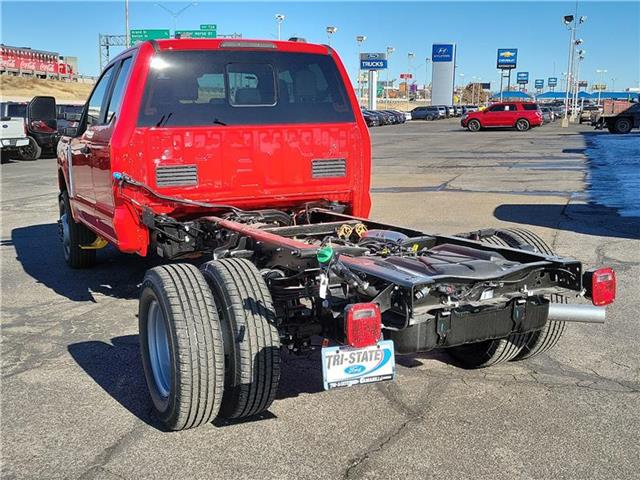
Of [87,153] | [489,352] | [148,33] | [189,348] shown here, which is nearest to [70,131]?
[87,153]

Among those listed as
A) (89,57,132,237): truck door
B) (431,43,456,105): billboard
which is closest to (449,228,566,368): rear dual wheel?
(89,57,132,237): truck door

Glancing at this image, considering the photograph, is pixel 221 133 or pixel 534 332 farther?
pixel 221 133

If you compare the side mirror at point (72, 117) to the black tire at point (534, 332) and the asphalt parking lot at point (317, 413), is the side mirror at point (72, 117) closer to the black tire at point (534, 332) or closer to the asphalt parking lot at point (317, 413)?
the asphalt parking lot at point (317, 413)

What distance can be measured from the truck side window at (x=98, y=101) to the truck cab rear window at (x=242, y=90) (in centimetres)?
106

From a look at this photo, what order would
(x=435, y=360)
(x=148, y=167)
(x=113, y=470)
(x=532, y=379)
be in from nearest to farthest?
(x=113, y=470), (x=532, y=379), (x=435, y=360), (x=148, y=167)

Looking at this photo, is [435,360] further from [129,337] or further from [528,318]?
[129,337]

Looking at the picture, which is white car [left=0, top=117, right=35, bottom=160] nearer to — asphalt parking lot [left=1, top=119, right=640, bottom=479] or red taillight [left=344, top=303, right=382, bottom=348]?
asphalt parking lot [left=1, top=119, right=640, bottom=479]

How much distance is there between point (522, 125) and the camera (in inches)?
1763

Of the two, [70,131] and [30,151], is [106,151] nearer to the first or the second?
[70,131]

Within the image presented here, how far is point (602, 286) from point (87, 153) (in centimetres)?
444

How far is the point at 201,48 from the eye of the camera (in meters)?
5.48

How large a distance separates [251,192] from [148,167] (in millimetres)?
862

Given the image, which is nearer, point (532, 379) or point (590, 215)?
point (532, 379)

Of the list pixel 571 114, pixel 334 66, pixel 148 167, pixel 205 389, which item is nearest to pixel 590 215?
pixel 334 66
